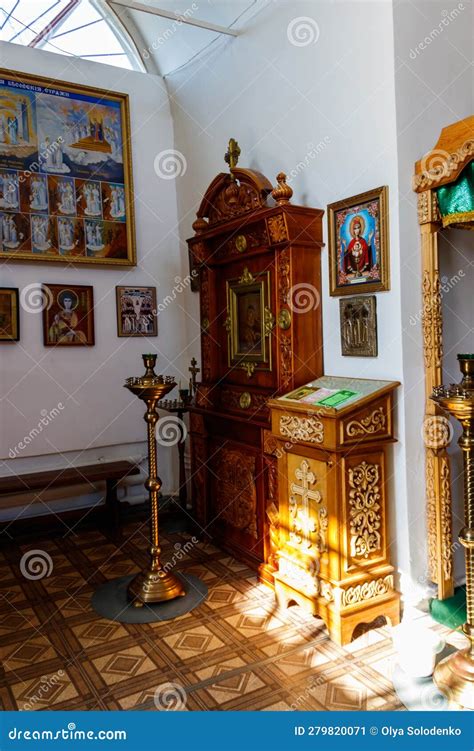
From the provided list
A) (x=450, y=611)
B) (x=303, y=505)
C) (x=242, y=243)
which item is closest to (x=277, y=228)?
(x=242, y=243)

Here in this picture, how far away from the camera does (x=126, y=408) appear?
5500mm

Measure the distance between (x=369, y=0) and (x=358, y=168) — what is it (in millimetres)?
939

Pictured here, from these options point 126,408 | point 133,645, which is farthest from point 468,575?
point 126,408

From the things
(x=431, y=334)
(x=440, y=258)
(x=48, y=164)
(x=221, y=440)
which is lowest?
(x=221, y=440)

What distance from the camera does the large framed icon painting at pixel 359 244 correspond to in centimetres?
329

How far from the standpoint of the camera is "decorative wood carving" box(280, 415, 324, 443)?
317cm

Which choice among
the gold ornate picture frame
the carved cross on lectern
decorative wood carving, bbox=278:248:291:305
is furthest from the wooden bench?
decorative wood carving, bbox=278:248:291:305

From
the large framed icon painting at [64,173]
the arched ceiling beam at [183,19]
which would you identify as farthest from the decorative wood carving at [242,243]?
the arched ceiling beam at [183,19]

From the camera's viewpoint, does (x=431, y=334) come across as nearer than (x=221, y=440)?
Yes

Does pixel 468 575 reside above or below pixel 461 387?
below

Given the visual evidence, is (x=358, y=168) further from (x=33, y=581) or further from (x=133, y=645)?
(x=33, y=581)

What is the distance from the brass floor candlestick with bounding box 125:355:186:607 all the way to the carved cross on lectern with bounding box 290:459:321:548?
86cm

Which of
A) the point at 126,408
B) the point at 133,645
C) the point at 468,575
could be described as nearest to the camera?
the point at 468,575
